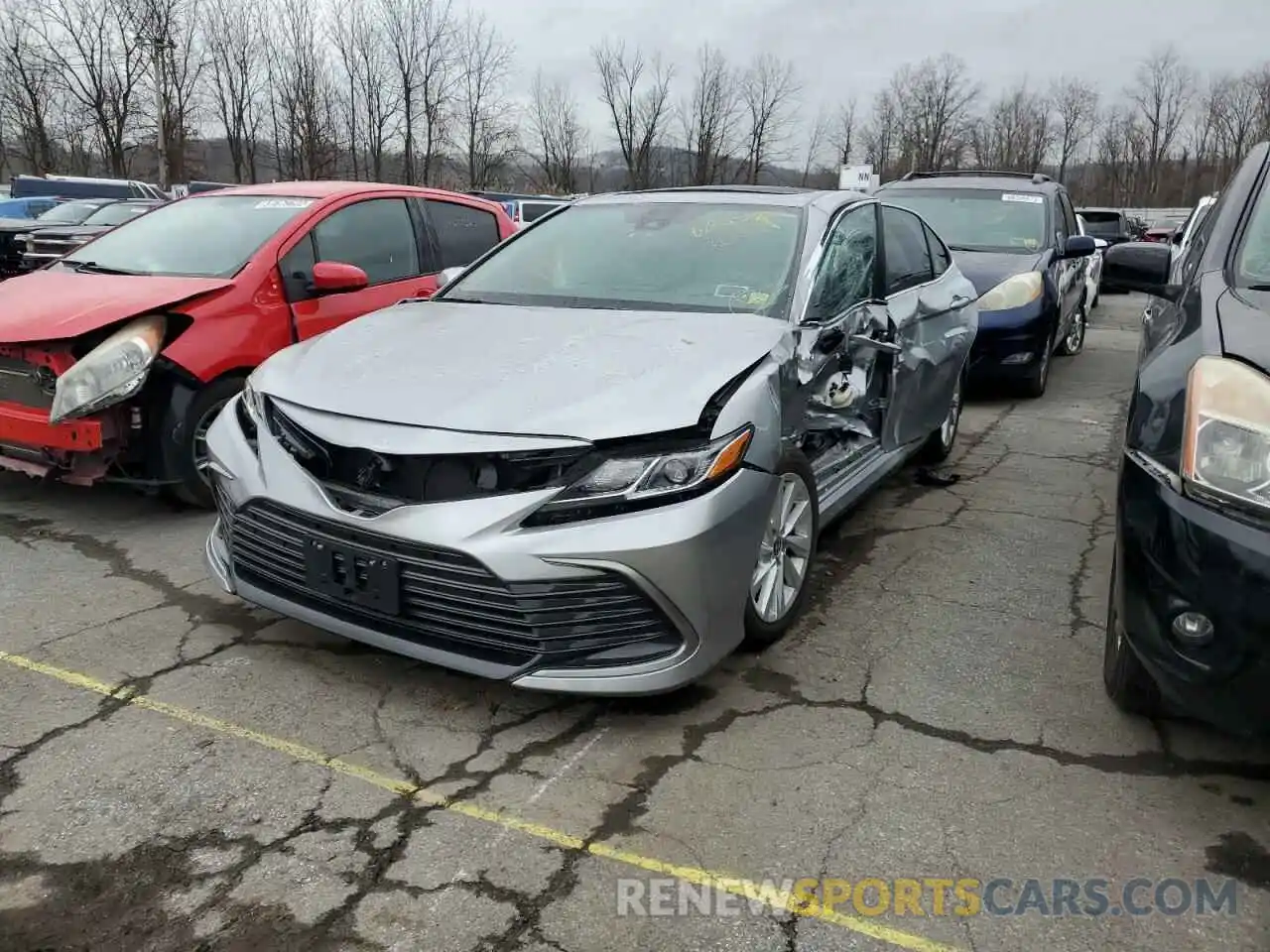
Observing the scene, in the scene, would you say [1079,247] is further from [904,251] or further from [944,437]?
[904,251]

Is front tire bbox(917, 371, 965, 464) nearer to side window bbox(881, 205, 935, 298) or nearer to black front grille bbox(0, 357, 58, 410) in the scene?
side window bbox(881, 205, 935, 298)

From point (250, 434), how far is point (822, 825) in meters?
2.16

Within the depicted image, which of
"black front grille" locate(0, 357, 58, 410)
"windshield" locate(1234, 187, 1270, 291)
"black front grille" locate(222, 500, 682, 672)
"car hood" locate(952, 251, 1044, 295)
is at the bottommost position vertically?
"black front grille" locate(222, 500, 682, 672)

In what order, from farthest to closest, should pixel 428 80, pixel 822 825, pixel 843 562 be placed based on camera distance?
pixel 428 80 < pixel 843 562 < pixel 822 825

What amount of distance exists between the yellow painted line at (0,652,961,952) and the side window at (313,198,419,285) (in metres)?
2.99

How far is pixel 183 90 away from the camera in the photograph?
39.4 metres

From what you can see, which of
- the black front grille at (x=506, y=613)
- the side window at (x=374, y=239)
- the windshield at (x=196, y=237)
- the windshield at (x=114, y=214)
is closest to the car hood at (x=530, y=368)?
the black front grille at (x=506, y=613)

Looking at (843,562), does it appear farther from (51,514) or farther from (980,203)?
(980,203)

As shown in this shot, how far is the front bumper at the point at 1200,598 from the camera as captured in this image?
2.11m

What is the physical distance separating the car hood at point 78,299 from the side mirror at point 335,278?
44cm

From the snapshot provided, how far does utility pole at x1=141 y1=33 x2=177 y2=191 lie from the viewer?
33.7m

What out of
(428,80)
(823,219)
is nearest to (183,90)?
(428,80)

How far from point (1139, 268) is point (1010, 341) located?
4370 millimetres

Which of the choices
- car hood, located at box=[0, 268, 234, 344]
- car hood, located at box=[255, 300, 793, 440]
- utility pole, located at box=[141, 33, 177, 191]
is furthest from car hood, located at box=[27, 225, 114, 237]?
utility pole, located at box=[141, 33, 177, 191]
